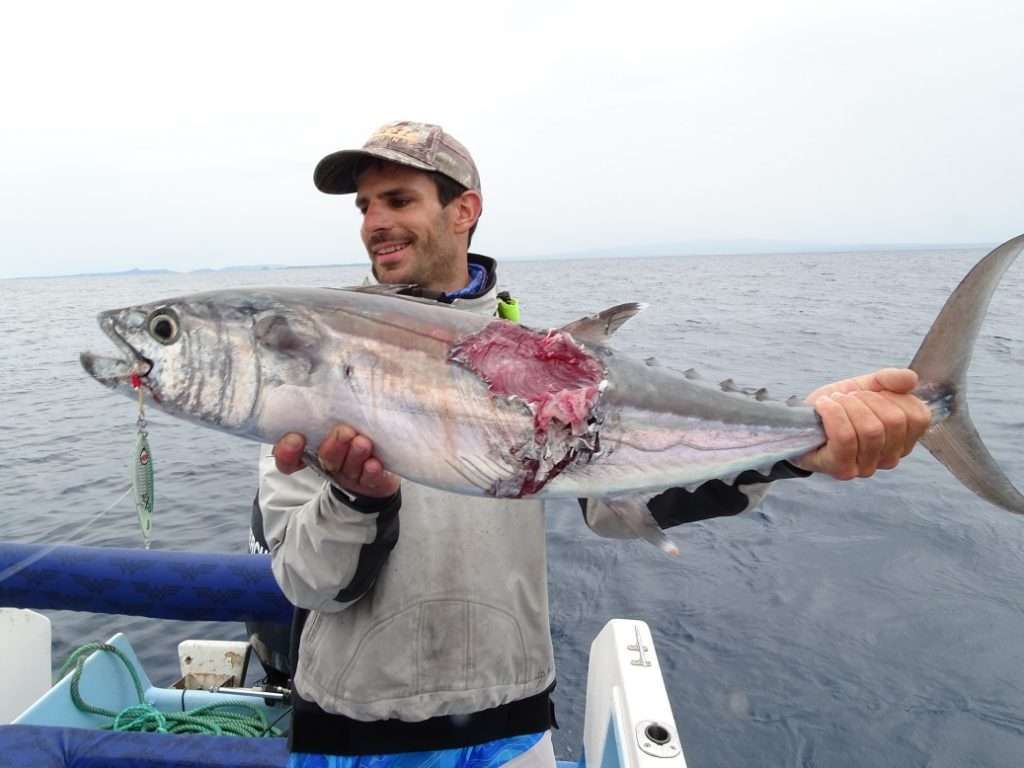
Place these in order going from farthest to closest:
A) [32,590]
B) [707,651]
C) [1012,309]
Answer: [1012,309] → [707,651] → [32,590]

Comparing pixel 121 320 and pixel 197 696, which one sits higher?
pixel 121 320

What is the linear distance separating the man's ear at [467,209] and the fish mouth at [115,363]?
1.53 m

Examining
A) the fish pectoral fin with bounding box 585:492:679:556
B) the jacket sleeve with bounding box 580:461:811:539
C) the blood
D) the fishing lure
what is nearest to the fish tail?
the jacket sleeve with bounding box 580:461:811:539

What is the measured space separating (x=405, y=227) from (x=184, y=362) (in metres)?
1.23

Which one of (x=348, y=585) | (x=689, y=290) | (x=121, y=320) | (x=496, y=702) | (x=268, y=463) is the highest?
(x=121, y=320)

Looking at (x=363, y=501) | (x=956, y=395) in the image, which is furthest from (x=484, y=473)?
(x=956, y=395)

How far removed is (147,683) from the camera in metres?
5.07

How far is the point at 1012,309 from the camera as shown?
99.0 ft

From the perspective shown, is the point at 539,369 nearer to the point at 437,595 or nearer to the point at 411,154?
the point at 437,595

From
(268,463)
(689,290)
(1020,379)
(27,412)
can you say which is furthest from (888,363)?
(689,290)

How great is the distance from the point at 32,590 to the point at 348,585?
3.30 m

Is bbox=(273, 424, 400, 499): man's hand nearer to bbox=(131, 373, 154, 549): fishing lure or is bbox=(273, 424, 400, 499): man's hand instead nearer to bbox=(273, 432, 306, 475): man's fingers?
bbox=(273, 432, 306, 475): man's fingers

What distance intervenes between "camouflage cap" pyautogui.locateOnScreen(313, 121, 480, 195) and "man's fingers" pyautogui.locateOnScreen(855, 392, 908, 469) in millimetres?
1953

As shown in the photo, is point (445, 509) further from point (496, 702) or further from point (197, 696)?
point (197, 696)
